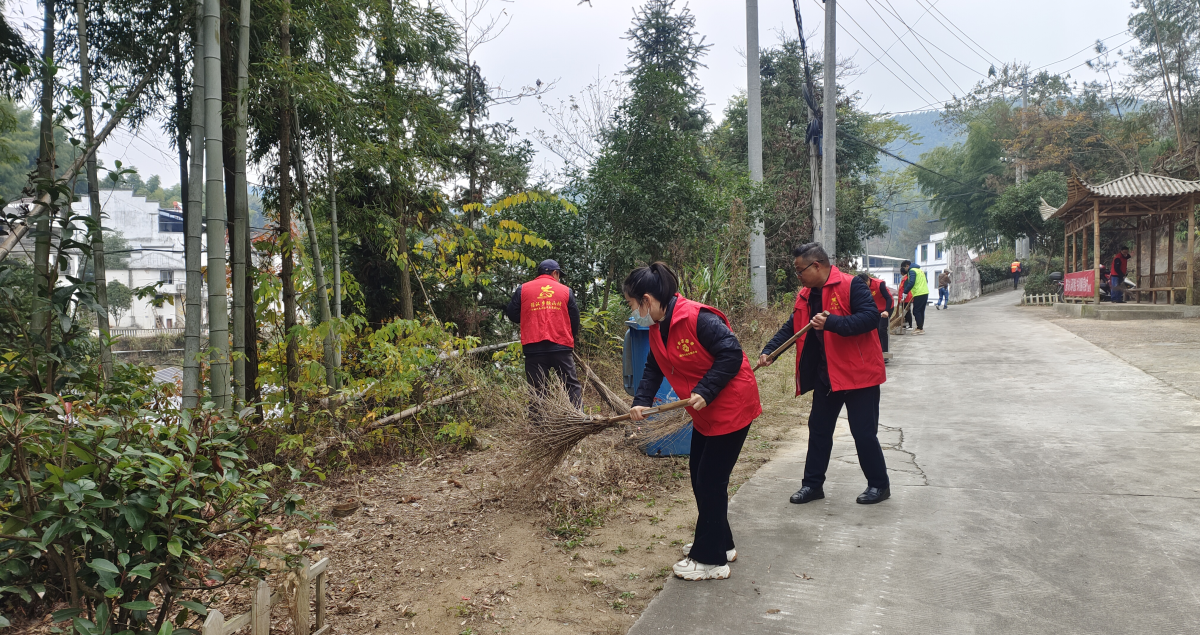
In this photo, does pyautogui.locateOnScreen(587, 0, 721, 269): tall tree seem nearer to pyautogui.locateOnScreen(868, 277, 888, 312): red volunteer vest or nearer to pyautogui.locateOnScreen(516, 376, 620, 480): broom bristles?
pyautogui.locateOnScreen(868, 277, 888, 312): red volunteer vest

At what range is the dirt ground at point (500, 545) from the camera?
10.2 ft

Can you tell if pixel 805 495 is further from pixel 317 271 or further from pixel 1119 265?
pixel 1119 265

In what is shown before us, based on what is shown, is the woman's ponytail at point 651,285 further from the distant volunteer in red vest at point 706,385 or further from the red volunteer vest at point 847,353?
the red volunteer vest at point 847,353

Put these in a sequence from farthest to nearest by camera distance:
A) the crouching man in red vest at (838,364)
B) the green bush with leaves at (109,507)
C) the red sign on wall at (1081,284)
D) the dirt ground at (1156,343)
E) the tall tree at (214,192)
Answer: the red sign on wall at (1081,284) → the dirt ground at (1156,343) → the crouching man in red vest at (838,364) → the tall tree at (214,192) → the green bush with leaves at (109,507)

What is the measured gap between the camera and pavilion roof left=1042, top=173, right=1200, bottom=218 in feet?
49.2

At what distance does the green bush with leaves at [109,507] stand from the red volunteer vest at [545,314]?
310 centimetres

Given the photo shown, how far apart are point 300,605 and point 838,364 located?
118 inches

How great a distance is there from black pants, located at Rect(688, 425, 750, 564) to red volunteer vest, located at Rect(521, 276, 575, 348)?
238cm

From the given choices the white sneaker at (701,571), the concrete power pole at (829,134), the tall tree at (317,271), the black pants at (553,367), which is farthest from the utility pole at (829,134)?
the white sneaker at (701,571)

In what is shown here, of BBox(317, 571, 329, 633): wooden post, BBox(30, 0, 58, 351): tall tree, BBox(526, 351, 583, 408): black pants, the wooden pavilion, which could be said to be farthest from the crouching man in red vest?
the wooden pavilion

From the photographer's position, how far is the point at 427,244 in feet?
28.0

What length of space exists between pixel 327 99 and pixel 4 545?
3.42m

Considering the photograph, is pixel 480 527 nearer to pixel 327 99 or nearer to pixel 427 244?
pixel 327 99

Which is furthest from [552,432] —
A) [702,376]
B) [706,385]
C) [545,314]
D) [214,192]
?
[214,192]
